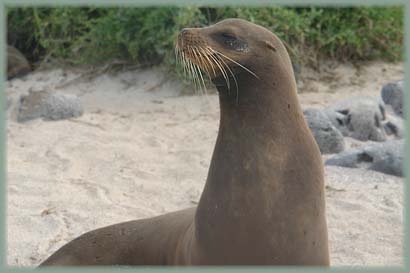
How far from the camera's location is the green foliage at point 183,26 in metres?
7.09

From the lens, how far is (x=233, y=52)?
235 cm

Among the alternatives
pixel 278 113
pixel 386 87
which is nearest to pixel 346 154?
pixel 386 87

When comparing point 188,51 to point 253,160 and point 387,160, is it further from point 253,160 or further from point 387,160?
point 387,160

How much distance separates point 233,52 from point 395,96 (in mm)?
4207

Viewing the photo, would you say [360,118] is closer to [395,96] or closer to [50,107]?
[395,96]

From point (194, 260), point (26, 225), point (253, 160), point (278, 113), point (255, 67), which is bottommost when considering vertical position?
point (26, 225)

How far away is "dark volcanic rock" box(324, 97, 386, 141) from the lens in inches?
217

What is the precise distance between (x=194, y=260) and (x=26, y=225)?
1.70m

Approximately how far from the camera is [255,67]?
233 centimetres

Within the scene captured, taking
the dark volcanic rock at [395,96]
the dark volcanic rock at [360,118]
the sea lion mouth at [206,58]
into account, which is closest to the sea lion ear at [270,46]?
the sea lion mouth at [206,58]

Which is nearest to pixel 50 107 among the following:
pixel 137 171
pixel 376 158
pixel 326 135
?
pixel 137 171

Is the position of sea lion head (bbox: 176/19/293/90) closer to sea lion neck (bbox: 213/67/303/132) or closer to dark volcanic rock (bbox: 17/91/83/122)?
sea lion neck (bbox: 213/67/303/132)

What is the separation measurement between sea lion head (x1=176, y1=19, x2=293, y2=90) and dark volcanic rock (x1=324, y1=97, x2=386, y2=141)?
3270 millimetres

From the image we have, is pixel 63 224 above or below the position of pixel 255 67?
below
